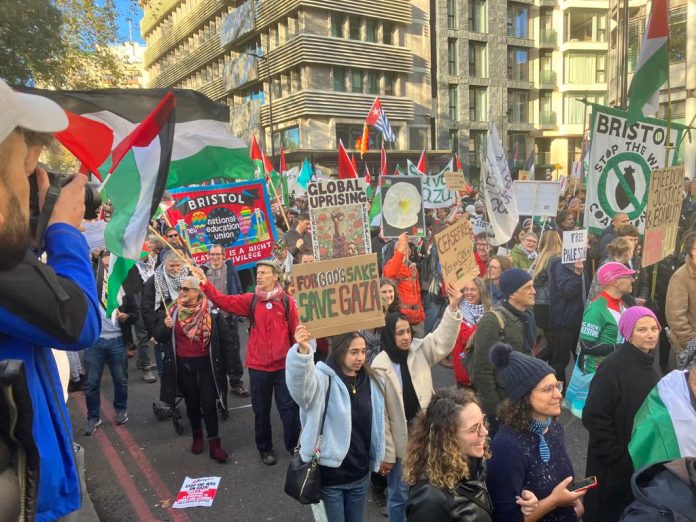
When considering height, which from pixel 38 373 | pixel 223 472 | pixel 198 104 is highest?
pixel 198 104

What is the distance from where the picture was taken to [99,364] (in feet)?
19.2

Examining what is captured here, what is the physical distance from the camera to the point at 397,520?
3.62 m

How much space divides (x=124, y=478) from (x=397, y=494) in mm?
2814

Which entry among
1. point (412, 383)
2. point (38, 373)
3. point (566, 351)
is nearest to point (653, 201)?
point (566, 351)

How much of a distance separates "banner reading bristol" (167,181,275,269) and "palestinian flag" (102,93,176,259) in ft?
9.69

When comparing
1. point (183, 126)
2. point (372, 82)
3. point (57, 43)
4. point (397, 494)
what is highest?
point (372, 82)

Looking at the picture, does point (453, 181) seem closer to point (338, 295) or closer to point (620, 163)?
point (620, 163)

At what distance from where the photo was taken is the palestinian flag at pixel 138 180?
3320 mm

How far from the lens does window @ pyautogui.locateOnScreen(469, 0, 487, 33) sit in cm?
4166

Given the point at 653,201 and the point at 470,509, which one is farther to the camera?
the point at 653,201

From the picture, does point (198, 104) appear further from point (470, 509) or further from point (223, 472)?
point (470, 509)

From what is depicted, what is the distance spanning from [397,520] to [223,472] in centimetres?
206

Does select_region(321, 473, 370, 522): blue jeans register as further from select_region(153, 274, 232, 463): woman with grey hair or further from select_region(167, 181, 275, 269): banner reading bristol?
select_region(167, 181, 275, 269): banner reading bristol

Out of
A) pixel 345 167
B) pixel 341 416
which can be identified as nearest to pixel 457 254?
pixel 341 416
